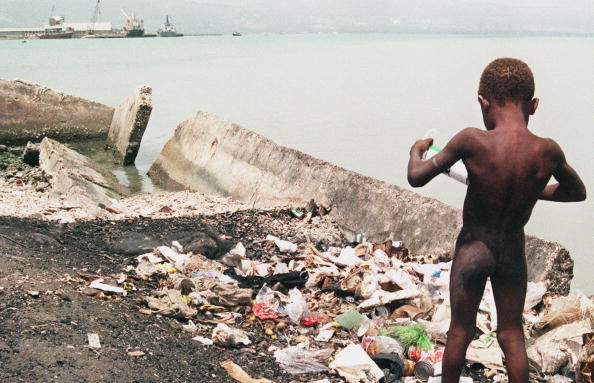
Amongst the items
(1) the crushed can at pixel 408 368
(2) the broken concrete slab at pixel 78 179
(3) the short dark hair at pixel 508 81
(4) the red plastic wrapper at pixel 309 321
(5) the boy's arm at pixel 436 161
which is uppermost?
(3) the short dark hair at pixel 508 81

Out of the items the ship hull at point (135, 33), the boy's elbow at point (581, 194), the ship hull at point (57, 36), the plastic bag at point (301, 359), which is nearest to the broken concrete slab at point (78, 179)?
the plastic bag at point (301, 359)

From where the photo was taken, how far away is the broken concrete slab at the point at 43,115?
12898mm

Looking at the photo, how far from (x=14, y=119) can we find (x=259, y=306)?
1003 cm

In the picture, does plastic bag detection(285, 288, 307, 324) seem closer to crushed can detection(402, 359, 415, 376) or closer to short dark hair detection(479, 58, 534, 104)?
crushed can detection(402, 359, 415, 376)

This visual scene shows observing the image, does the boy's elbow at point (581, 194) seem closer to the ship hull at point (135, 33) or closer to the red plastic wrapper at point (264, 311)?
the red plastic wrapper at point (264, 311)

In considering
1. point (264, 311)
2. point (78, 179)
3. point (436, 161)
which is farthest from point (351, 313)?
point (78, 179)

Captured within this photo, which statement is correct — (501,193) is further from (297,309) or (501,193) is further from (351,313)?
(297,309)

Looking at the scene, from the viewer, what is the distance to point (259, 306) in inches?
180

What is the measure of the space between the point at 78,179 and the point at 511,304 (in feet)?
23.1

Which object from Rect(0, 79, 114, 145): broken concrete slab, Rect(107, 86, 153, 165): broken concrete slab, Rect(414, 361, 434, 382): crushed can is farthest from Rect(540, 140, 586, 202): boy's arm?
Rect(0, 79, 114, 145): broken concrete slab

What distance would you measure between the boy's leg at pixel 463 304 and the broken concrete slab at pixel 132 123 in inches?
400

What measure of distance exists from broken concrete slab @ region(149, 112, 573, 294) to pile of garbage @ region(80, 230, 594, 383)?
0.29 metres

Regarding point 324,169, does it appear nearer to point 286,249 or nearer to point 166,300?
point 286,249

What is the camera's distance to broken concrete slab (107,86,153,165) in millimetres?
12352
